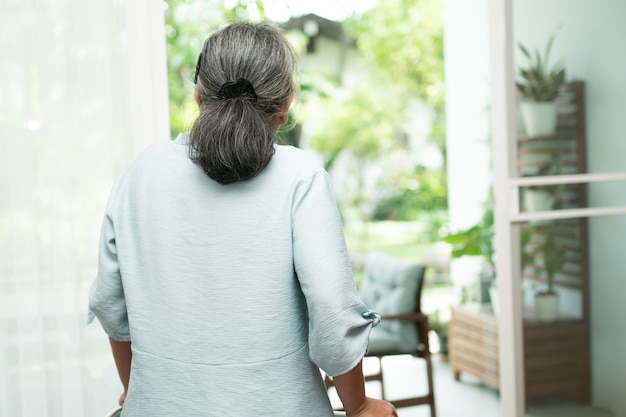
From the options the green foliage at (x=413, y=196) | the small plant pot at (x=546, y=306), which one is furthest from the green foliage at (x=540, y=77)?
the green foliage at (x=413, y=196)

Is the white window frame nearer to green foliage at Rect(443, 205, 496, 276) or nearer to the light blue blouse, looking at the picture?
green foliage at Rect(443, 205, 496, 276)

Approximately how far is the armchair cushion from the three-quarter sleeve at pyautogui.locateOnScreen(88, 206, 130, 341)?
7.45 feet

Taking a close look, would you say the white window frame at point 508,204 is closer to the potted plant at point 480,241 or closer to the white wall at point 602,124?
the white wall at point 602,124

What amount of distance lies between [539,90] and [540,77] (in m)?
0.05

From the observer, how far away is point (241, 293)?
3.72 feet

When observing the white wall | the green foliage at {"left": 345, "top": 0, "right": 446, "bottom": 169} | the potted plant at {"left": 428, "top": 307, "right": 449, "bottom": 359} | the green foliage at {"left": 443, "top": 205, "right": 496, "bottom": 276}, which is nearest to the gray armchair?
the green foliage at {"left": 443, "top": 205, "right": 496, "bottom": 276}

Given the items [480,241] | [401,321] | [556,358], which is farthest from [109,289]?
[480,241]

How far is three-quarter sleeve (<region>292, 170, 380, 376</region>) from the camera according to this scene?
3.62 feet

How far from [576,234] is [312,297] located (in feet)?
5.94

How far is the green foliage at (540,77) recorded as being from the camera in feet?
8.33

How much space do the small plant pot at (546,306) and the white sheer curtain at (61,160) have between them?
1512 mm

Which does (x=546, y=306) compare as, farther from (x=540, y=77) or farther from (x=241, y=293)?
(x=241, y=293)

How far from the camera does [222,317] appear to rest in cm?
114

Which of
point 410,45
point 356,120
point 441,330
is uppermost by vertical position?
point 410,45
